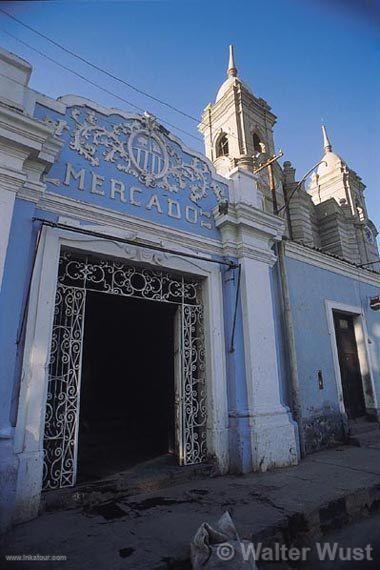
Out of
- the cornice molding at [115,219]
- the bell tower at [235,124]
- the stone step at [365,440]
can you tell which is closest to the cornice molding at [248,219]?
the cornice molding at [115,219]

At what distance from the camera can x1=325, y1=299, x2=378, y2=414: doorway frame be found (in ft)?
23.7

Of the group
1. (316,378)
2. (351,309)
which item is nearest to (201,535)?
(316,378)

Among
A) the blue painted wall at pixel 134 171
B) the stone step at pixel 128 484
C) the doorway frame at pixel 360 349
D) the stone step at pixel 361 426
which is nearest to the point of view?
the stone step at pixel 128 484

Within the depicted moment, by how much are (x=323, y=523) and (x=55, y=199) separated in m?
4.64

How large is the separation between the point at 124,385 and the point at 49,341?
616 cm

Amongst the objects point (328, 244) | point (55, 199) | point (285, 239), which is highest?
point (328, 244)

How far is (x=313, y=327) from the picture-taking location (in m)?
6.91

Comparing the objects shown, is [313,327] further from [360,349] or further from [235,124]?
[235,124]

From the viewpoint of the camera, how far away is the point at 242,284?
5.59 m

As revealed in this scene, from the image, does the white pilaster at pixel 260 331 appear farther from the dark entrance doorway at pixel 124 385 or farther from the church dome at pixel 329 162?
the church dome at pixel 329 162

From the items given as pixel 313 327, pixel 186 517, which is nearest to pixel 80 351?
pixel 186 517

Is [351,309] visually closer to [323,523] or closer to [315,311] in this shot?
[315,311]

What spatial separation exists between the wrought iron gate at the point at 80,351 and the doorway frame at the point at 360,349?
3477mm

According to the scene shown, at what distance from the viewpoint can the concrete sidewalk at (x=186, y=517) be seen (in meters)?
2.59
